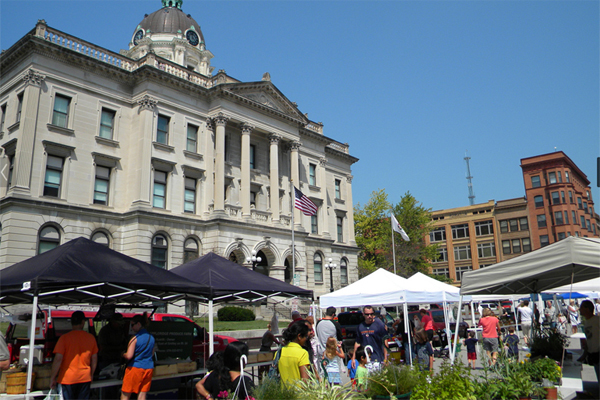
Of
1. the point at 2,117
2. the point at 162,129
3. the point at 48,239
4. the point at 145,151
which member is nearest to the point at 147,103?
the point at 162,129

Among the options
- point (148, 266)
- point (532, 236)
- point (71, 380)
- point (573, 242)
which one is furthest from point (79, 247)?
point (532, 236)

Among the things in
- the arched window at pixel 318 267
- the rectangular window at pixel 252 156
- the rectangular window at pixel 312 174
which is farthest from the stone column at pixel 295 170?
the arched window at pixel 318 267

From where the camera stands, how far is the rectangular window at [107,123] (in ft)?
103

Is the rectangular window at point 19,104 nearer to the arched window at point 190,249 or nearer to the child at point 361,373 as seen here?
the arched window at point 190,249

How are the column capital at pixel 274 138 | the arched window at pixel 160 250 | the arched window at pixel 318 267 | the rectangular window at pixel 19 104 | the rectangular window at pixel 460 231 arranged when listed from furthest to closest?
the rectangular window at pixel 460 231 < the arched window at pixel 318 267 < the column capital at pixel 274 138 < the arched window at pixel 160 250 < the rectangular window at pixel 19 104

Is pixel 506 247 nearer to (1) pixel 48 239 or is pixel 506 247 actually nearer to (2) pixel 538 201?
(2) pixel 538 201

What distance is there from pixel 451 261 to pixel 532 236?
47.2 ft

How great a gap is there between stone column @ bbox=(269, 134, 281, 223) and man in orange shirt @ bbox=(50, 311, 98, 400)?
30341mm

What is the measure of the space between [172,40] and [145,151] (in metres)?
29.5

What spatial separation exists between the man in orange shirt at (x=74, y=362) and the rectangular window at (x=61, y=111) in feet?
82.8

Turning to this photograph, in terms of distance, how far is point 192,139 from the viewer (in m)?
35.7

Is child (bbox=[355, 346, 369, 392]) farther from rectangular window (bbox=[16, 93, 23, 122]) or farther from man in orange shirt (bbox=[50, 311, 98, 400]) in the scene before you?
rectangular window (bbox=[16, 93, 23, 122])

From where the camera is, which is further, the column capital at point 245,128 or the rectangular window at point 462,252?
the rectangular window at point 462,252

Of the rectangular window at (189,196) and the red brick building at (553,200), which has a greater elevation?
the red brick building at (553,200)
